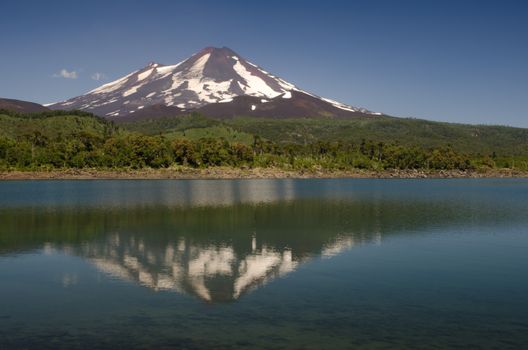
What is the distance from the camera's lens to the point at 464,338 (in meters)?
19.4

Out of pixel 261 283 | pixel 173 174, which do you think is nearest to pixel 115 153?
pixel 173 174

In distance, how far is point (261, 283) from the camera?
27.8 m

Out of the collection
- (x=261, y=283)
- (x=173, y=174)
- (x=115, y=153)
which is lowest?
(x=261, y=283)

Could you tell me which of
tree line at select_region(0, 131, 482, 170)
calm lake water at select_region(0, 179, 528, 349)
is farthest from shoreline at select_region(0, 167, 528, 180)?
calm lake water at select_region(0, 179, 528, 349)

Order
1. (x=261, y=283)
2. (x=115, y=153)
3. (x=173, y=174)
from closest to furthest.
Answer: (x=261, y=283)
(x=173, y=174)
(x=115, y=153)

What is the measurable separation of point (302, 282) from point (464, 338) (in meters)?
10.3

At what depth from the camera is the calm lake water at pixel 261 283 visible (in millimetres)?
19609

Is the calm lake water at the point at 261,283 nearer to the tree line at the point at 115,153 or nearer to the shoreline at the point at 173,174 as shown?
the shoreline at the point at 173,174

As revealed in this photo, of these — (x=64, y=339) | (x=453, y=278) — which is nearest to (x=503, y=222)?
(x=453, y=278)

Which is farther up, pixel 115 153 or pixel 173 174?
pixel 115 153

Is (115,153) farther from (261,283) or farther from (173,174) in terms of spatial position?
(261,283)

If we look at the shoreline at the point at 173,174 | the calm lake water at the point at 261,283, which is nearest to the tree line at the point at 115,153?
the shoreline at the point at 173,174

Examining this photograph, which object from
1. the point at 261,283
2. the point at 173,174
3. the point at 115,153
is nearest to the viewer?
the point at 261,283

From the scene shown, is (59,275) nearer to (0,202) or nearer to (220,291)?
(220,291)
